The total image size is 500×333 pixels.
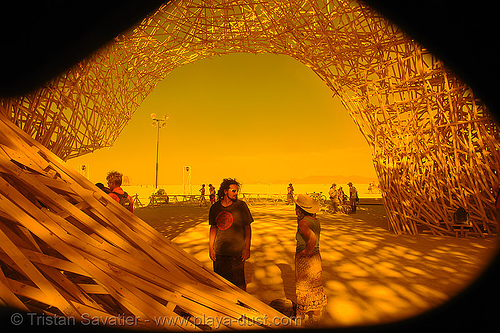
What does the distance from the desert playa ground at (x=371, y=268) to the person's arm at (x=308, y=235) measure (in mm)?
751

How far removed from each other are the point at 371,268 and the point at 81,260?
424cm

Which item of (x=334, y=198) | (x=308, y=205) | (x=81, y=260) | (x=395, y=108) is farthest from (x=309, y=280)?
(x=334, y=198)

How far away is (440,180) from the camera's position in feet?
21.8

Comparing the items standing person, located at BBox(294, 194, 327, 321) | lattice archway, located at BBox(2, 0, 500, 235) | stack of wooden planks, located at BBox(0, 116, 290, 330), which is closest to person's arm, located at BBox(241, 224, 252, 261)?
standing person, located at BBox(294, 194, 327, 321)

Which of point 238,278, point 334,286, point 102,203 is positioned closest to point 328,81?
point 334,286

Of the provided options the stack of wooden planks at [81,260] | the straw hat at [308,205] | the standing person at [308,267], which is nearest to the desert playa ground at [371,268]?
the standing person at [308,267]

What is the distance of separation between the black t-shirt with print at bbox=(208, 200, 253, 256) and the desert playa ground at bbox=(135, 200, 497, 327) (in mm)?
872

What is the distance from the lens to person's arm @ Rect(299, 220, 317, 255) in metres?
2.53

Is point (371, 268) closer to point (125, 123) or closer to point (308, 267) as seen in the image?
point (308, 267)

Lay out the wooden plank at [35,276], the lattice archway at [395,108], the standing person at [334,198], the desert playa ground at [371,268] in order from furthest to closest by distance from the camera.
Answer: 1. the standing person at [334,198]
2. the lattice archway at [395,108]
3. the desert playa ground at [371,268]
4. the wooden plank at [35,276]

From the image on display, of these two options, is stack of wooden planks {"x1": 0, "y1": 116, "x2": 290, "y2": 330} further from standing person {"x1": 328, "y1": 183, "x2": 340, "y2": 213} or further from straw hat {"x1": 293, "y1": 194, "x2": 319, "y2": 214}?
standing person {"x1": 328, "y1": 183, "x2": 340, "y2": 213}

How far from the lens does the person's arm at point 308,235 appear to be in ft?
8.30

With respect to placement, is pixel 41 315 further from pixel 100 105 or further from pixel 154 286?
pixel 100 105

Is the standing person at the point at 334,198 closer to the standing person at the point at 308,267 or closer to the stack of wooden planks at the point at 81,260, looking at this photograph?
the standing person at the point at 308,267
